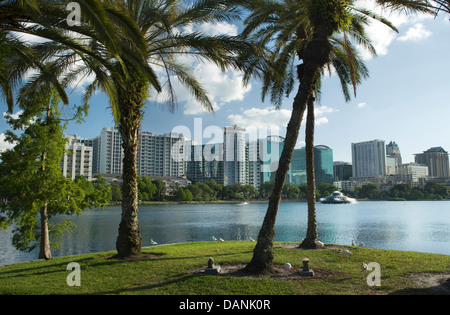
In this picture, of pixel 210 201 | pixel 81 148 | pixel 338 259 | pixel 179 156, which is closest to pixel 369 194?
pixel 210 201

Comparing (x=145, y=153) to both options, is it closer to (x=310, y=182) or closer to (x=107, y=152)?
(x=107, y=152)

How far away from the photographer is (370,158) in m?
185

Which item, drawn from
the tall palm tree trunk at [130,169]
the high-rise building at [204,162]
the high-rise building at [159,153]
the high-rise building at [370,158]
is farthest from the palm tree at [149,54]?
the high-rise building at [370,158]

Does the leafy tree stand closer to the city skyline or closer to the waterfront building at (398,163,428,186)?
the city skyline

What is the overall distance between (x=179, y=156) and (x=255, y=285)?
5614 inches

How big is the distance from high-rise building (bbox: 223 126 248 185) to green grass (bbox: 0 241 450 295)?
457 feet

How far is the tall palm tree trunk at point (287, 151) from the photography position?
8.21 meters

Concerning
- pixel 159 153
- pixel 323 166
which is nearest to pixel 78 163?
pixel 159 153

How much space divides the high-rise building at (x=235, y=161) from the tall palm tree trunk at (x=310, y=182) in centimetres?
13487

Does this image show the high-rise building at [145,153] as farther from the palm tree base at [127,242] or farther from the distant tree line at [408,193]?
the palm tree base at [127,242]

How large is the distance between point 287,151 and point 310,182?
18.1ft

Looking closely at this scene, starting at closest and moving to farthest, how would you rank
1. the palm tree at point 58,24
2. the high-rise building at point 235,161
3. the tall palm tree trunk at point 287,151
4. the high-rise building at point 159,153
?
the palm tree at point 58,24 → the tall palm tree trunk at point 287,151 → the high-rise building at point 159,153 → the high-rise building at point 235,161
